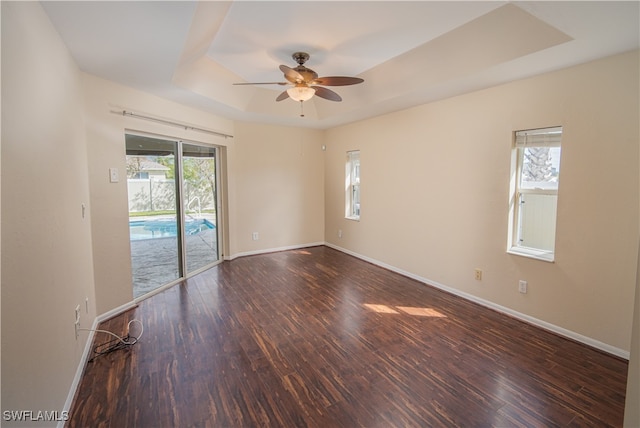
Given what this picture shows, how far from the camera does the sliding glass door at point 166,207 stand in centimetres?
356

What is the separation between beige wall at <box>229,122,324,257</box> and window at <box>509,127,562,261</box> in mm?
3721

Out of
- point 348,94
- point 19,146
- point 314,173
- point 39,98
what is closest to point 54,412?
point 19,146

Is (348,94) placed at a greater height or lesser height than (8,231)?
greater

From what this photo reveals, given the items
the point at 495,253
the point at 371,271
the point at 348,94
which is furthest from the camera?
the point at 371,271

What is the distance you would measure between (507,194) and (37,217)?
377 centimetres

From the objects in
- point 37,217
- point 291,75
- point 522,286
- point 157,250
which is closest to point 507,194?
point 522,286

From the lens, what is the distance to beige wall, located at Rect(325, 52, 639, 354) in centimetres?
238

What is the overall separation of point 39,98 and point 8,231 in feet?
2.79

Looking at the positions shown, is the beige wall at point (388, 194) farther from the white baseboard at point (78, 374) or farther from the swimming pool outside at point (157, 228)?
the swimming pool outside at point (157, 228)

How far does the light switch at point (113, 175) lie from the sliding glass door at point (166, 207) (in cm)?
27

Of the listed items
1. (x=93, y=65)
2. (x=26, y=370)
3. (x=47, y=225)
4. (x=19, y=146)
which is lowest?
(x=26, y=370)

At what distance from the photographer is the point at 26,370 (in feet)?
4.47

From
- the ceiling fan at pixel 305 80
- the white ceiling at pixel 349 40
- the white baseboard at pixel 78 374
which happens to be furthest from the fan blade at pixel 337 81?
the white baseboard at pixel 78 374

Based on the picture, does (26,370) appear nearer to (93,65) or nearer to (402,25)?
(93,65)
